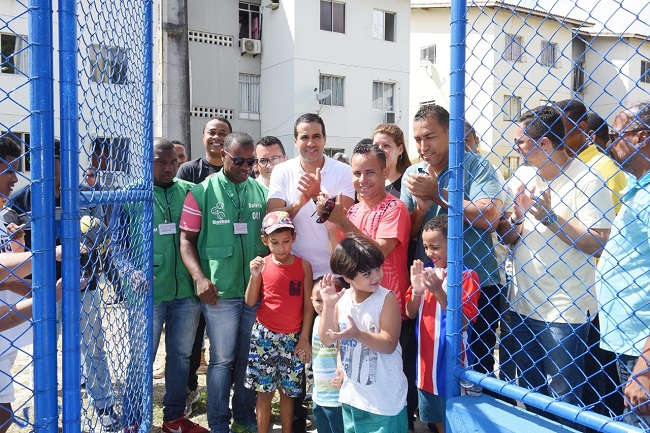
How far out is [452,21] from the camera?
240 cm

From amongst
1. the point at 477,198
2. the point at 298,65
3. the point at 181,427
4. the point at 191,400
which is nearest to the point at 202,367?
the point at 191,400

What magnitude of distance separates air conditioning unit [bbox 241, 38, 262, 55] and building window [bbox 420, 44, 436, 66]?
301 inches

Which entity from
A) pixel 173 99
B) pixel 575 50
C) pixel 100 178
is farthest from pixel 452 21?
pixel 575 50

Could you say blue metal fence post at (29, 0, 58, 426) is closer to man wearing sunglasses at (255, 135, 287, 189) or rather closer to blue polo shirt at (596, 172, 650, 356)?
Result: blue polo shirt at (596, 172, 650, 356)

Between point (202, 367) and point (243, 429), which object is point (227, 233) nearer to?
point (243, 429)

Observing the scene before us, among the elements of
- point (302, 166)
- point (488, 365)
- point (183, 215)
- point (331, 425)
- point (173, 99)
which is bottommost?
point (331, 425)

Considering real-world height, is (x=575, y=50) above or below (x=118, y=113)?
above

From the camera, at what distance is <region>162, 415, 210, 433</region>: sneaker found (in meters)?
3.83

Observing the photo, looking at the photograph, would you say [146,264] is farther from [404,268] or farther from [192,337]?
[404,268]

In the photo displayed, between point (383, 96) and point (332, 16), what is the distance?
3454 mm

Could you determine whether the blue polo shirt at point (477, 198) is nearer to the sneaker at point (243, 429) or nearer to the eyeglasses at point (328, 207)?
the eyeglasses at point (328, 207)

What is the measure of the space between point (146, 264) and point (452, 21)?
7.16 feet

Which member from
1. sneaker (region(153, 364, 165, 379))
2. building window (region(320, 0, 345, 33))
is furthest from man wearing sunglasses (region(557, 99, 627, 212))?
building window (region(320, 0, 345, 33))

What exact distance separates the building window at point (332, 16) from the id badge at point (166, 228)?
1715 cm
